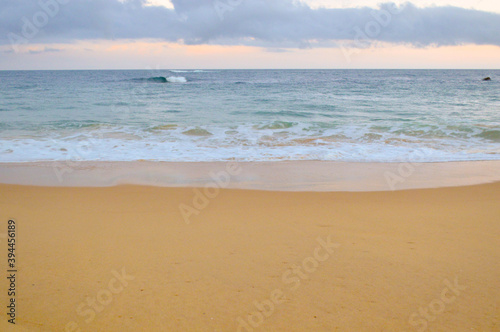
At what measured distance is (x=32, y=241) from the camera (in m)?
3.54

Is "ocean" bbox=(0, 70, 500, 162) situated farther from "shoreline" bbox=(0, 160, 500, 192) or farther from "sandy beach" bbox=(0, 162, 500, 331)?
"sandy beach" bbox=(0, 162, 500, 331)

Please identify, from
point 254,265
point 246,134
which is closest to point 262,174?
point 254,265

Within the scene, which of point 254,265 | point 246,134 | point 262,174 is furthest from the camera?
point 246,134

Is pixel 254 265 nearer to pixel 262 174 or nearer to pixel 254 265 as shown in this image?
pixel 254 265

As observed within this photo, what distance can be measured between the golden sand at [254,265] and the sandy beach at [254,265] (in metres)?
0.01

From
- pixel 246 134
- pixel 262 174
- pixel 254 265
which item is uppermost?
pixel 246 134

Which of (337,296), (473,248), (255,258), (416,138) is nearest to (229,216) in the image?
(255,258)

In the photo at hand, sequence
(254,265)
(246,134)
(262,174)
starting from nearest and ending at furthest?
(254,265) → (262,174) → (246,134)

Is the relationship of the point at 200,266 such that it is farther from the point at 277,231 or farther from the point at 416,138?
the point at 416,138

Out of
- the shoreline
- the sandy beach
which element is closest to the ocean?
the shoreline

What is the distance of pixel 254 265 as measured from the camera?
308cm

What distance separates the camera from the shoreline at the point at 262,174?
5.92m

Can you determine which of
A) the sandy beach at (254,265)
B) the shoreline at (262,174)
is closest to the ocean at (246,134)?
the shoreline at (262,174)

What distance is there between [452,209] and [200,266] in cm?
348
